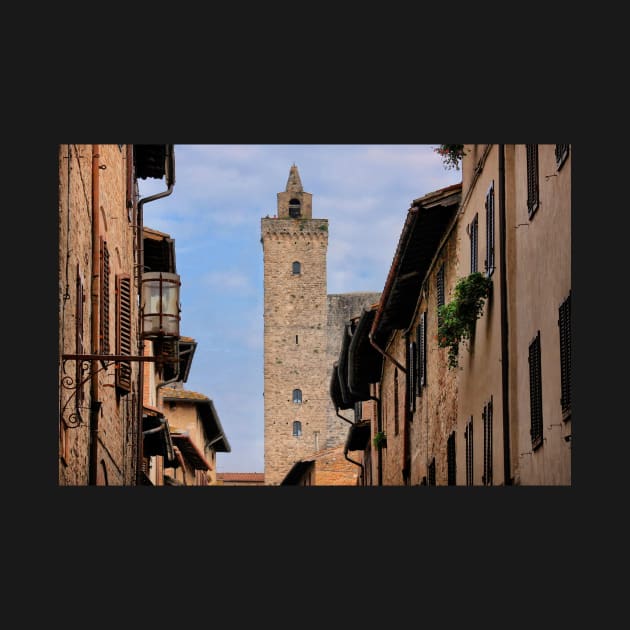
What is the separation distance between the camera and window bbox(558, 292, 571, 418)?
13.0 metres

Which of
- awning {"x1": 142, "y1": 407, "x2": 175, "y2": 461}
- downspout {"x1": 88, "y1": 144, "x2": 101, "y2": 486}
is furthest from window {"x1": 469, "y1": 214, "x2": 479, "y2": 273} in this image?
awning {"x1": 142, "y1": 407, "x2": 175, "y2": 461}

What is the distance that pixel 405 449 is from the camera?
78.3ft

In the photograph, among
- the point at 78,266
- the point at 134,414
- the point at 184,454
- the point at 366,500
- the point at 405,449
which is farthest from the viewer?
the point at 184,454

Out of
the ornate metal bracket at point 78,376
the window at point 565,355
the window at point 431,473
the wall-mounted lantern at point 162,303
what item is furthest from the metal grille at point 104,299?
the window at point 565,355

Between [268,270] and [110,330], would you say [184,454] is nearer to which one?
[110,330]

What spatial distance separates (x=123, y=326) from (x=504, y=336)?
5.93 metres

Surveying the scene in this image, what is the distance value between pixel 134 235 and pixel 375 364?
6.78 metres

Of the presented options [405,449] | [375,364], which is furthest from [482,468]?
[375,364]

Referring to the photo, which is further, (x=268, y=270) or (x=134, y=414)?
(x=268, y=270)

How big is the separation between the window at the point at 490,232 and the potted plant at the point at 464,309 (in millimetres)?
170

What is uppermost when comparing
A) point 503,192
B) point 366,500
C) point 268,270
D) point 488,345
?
point 268,270

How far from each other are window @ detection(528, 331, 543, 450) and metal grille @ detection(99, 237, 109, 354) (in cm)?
488

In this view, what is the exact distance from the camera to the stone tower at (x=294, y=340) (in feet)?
250

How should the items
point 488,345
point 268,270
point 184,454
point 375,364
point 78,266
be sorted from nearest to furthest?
point 78,266
point 488,345
point 375,364
point 184,454
point 268,270
